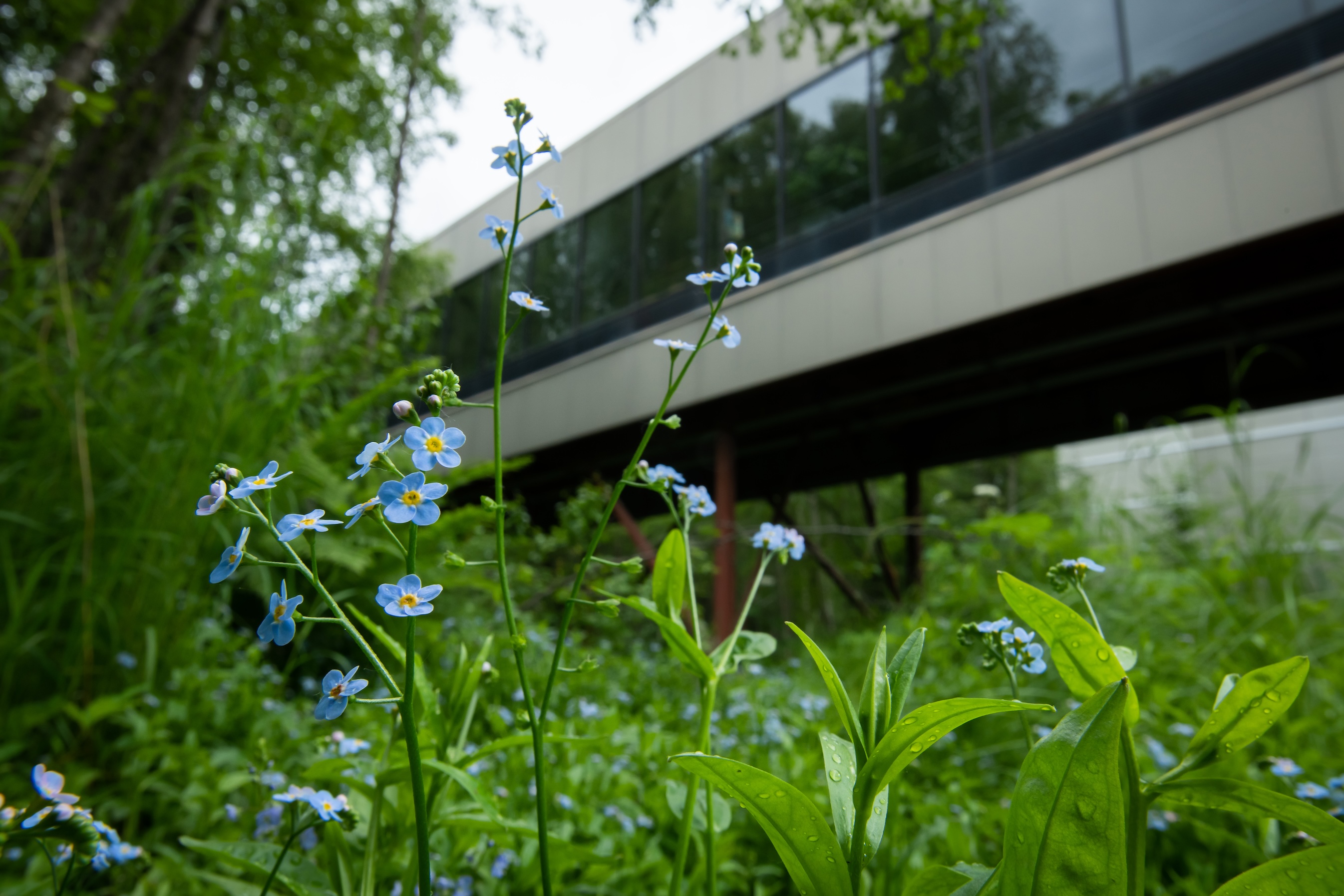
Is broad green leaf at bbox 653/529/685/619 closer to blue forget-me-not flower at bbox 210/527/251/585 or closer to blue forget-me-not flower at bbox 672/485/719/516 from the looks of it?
blue forget-me-not flower at bbox 672/485/719/516

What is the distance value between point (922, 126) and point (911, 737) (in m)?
5.76

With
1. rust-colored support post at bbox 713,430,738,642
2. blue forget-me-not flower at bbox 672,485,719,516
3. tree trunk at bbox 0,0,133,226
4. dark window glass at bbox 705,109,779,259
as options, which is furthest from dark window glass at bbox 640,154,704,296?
blue forget-me-not flower at bbox 672,485,719,516

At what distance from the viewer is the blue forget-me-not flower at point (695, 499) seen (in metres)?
0.85

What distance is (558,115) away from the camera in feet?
2.67

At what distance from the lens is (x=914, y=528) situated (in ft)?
21.6

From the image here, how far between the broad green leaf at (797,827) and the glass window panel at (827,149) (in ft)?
18.6

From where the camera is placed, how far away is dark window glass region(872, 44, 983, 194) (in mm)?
5164

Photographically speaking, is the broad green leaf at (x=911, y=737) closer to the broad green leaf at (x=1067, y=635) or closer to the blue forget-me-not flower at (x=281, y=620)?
the broad green leaf at (x=1067, y=635)

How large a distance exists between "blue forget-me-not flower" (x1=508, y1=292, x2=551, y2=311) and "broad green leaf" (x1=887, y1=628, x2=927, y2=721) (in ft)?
1.41

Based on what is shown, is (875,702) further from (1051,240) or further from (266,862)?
(1051,240)

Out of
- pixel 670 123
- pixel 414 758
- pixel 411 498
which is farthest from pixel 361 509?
pixel 670 123

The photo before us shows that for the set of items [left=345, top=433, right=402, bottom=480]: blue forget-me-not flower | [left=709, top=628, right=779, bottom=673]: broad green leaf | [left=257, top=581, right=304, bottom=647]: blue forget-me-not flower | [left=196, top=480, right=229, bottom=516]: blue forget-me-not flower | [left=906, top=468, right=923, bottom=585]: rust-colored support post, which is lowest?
[left=709, top=628, right=779, bottom=673]: broad green leaf

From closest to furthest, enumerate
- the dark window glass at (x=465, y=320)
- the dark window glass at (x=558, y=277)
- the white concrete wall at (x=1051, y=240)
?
the white concrete wall at (x=1051, y=240)
the dark window glass at (x=558, y=277)
the dark window glass at (x=465, y=320)

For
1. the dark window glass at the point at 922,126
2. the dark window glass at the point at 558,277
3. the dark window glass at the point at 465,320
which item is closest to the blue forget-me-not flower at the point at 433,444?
the dark window glass at the point at 922,126
